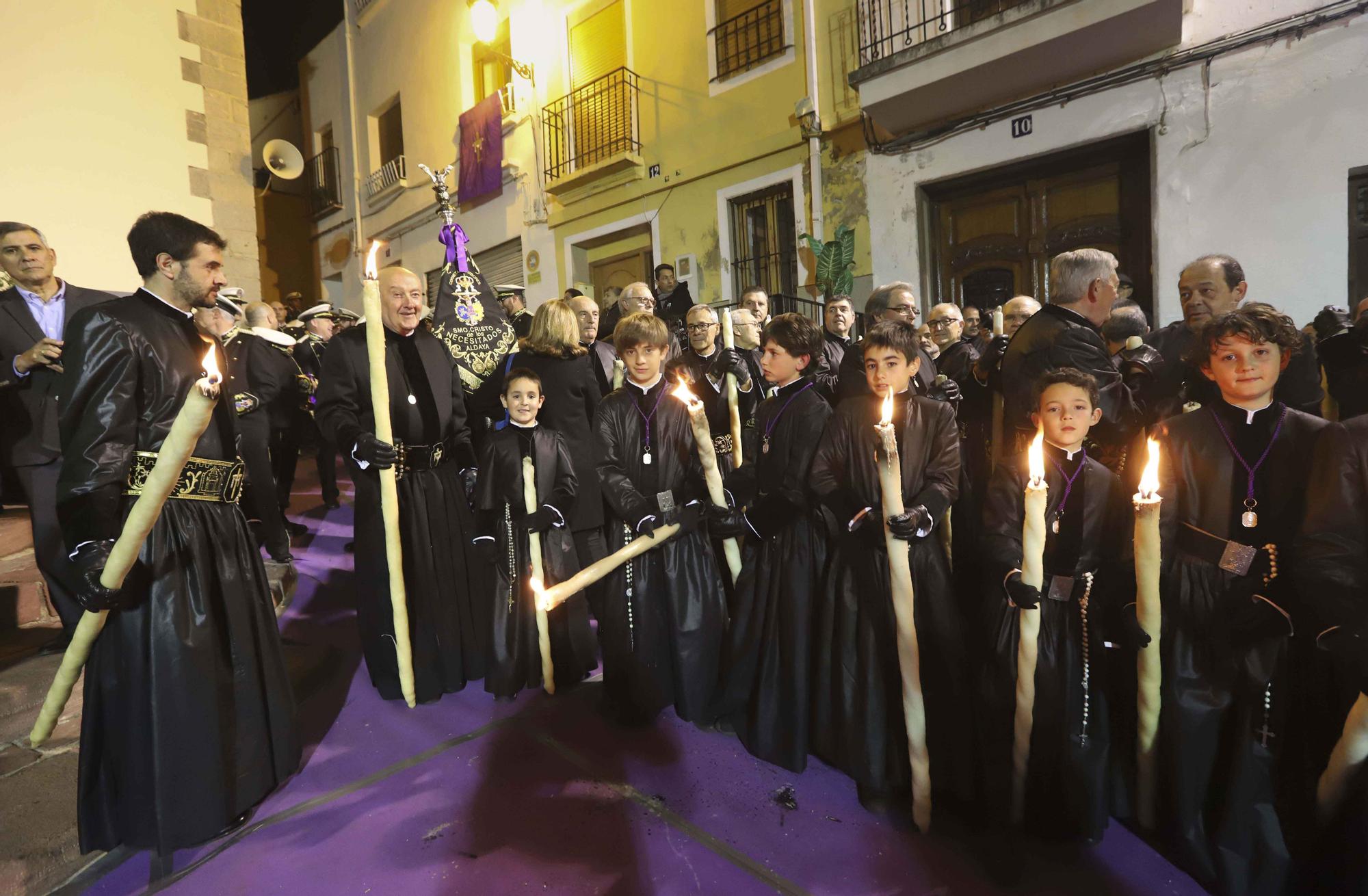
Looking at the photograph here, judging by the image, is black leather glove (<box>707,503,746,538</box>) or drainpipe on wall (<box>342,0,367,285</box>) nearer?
black leather glove (<box>707,503,746,538</box>)

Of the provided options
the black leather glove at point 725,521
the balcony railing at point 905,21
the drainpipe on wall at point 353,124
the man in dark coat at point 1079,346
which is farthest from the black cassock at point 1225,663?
the drainpipe on wall at point 353,124

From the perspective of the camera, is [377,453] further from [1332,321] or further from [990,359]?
[1332,321]

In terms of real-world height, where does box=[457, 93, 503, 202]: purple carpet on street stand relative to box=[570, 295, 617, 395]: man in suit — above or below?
above

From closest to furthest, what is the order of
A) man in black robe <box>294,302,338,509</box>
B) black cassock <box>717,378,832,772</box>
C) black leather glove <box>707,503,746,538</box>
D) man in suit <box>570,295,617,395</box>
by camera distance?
1. black cassock <box>717,378,832,772</box>
2. black leather glove <box>707,503,746,538</box>
3. man in suit <box>570,295,617,395</box>
4. man in black robe <box>294,302,338,509</box>

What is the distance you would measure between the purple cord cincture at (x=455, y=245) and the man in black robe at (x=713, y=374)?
1.62 metres

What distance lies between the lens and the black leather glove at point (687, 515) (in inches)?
117

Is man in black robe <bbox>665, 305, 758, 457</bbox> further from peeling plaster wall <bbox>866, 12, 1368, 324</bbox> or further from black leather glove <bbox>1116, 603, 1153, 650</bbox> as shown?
peeling plaster wall <bbox>866, 12, 1368, 324</bbox>

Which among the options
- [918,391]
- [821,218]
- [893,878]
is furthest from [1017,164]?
[893,878]

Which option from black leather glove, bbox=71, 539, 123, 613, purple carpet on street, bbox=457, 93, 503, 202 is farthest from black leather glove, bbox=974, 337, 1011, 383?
purple carpet on street, bbox=457, 93, 503, 202

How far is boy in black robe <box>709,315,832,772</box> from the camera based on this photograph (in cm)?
284

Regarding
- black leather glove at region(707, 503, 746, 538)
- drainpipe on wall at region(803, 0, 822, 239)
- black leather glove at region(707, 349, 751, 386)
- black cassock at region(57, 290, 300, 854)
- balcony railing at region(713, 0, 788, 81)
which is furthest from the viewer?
balcony railing at region(713, 0, 788, 81)

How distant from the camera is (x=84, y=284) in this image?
6.22 m

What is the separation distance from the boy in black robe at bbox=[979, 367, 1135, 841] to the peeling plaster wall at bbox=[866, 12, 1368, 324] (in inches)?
251

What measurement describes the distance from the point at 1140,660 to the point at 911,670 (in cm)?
69
